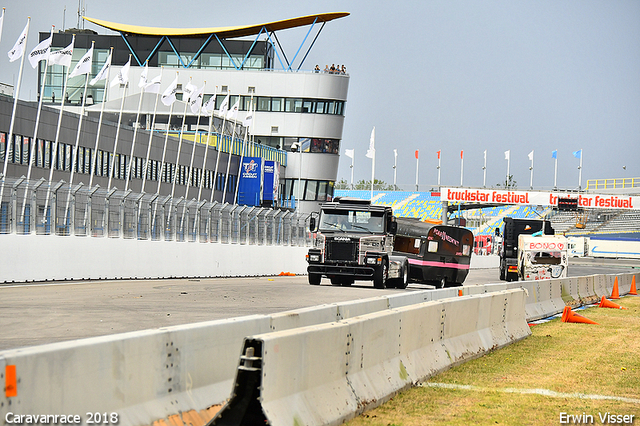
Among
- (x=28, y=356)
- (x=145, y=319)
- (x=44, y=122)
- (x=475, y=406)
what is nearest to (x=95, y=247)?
(x=145, y=319)

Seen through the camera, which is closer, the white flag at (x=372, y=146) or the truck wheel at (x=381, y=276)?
the truck wheel at (x=381, y=276)

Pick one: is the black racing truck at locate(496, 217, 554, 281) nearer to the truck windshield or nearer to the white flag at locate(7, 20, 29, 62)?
the truck windshield

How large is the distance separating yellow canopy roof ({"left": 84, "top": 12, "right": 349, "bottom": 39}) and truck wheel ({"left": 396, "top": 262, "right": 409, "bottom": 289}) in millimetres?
60643

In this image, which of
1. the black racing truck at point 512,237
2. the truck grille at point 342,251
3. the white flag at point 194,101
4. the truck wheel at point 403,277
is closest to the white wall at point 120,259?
the truck grille at point 342,251

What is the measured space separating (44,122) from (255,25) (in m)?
38.8

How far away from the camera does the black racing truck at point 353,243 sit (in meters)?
28.1

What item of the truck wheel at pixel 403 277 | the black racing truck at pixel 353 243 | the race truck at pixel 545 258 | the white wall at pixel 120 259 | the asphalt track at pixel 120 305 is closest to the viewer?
the asphalt track at pixel 120 305

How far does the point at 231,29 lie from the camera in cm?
8762

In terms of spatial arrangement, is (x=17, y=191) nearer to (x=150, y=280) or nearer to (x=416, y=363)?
(x=150, y=280)

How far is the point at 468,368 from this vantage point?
1092 centimetres

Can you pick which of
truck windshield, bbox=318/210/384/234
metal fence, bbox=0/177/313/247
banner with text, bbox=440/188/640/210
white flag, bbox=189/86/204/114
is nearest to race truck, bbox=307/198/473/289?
truck windshield, bbox=318/210/384/234

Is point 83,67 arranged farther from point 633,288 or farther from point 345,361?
point 345,361

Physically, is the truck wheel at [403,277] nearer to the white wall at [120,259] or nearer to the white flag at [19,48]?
the white wall at [120,259]

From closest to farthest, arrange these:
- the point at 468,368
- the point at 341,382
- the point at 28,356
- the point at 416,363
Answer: the point at 28,356
the point at 341,382
the point at 416,363
the point at 468,368
